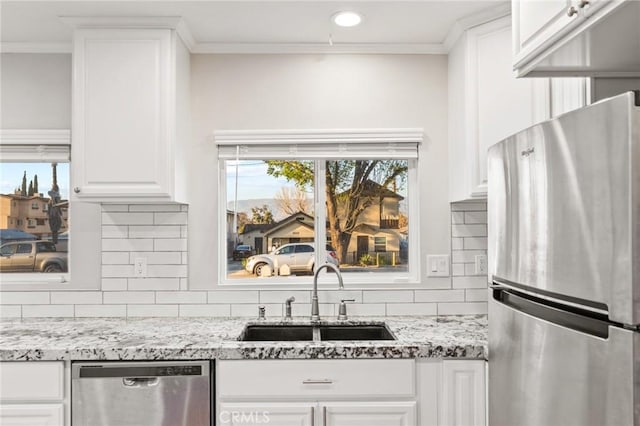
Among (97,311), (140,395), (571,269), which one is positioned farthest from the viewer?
(97,311)

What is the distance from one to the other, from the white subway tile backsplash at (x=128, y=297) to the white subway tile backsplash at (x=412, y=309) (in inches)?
49.5

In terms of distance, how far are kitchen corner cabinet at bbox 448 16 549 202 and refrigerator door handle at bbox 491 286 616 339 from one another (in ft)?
2.88

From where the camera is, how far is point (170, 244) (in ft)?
8.19

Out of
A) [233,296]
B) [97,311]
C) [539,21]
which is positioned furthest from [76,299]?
[539,21]

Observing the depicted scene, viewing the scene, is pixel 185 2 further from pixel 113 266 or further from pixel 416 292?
pixel 416 292

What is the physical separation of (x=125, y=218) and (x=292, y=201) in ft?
2.91

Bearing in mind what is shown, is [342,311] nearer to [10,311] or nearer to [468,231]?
[468,231]

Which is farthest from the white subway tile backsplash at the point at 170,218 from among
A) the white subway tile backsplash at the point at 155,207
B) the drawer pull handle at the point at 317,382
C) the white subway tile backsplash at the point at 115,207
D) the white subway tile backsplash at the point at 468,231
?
the white subway tile backsplash at the point at 468,231

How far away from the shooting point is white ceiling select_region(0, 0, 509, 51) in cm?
208

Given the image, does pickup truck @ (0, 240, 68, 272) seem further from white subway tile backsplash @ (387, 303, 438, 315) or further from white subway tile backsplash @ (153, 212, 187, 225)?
white subway tile backsplash @ (387, 303, 438, 315)

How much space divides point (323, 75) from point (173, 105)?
81cm

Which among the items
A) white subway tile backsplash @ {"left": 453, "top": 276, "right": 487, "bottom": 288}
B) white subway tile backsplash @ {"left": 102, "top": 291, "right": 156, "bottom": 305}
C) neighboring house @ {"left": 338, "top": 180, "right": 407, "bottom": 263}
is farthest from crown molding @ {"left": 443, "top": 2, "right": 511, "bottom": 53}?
white subway tile backsplash @ {"left": 102, "top": 291, "right": 156, "bottom": 305}

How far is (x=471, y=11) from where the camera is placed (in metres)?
2.15

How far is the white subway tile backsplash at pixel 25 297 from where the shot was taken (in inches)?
97.5
